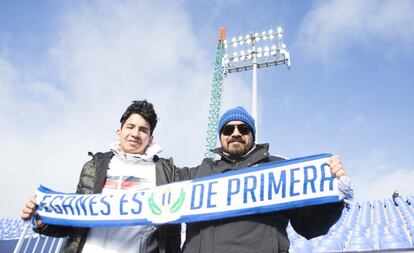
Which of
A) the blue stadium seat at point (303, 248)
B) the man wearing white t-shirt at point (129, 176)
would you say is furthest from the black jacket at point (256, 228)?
the blue stadium seat at point (303, 248)

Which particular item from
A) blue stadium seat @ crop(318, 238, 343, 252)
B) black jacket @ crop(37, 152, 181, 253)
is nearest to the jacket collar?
black jacket @ crop(37, 152, 181, 253)

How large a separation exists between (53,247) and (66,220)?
5.10 metres

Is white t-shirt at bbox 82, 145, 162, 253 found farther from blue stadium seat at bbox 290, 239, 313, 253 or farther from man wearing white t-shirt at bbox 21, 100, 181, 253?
blue stadium seat at bbox 290, 239, 313, 253

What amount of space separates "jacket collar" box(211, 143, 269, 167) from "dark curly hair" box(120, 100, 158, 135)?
1.95ft

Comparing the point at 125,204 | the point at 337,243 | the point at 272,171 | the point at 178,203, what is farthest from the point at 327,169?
the point at 337,243

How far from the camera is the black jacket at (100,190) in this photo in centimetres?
238

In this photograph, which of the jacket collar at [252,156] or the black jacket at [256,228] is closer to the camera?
the black jacket at [256,228]

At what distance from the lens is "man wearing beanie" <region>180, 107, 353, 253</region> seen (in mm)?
2004

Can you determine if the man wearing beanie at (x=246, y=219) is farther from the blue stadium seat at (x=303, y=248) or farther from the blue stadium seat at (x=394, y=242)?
the blue stadium seat at (x=394, y=242)

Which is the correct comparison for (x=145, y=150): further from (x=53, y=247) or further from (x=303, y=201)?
(x=53, y=247)

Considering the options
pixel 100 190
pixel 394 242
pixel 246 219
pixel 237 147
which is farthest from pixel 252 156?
pixel 394 242

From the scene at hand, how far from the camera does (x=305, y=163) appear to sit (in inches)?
92.5

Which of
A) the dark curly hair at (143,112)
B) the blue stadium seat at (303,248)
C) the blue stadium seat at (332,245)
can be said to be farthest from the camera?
the blue stadium seat at (332,245)

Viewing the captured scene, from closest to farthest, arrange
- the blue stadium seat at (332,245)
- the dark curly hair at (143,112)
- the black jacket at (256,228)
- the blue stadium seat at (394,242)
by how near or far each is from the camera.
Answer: the black jacket at (256,228) < the dark curly hair at (143,112) < the blue stadium seat at (394,242) < the blue stadium seat at (332,245)
